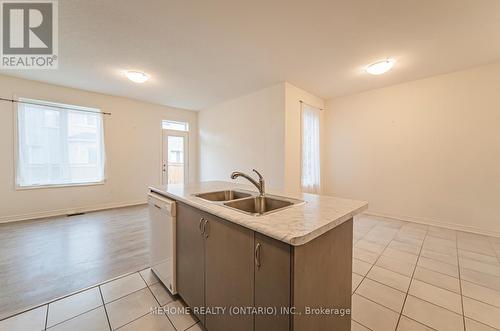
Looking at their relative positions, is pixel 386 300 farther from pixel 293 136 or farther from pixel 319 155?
pixel 319 155

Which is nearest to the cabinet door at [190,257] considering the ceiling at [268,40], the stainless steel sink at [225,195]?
the stainless steel sink at [225,195]

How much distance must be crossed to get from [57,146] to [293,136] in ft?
15.9

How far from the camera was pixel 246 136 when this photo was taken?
4.43 metres

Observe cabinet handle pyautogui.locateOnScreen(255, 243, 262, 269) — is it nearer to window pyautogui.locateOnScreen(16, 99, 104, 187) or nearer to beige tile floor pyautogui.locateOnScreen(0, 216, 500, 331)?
beige tile floor pyautogui.locateOnScreen(0, 216, 500, 331)

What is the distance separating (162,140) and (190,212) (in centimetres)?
462

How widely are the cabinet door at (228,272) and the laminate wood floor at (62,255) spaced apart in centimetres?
135

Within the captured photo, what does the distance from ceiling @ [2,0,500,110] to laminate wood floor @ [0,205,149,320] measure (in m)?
2.70

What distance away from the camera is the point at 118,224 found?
11.2 feet

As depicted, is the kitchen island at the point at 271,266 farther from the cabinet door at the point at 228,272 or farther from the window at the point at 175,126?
the window at the point at 175,126

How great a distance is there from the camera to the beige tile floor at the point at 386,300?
1378 millimetres

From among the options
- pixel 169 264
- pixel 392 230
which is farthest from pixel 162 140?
pixel 392 230

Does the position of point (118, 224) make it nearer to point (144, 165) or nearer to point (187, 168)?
point (144, 165)

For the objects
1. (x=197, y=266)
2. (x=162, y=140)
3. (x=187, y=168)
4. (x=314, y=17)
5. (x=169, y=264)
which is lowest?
(x=169, y=264)

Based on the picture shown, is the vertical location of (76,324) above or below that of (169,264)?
below
